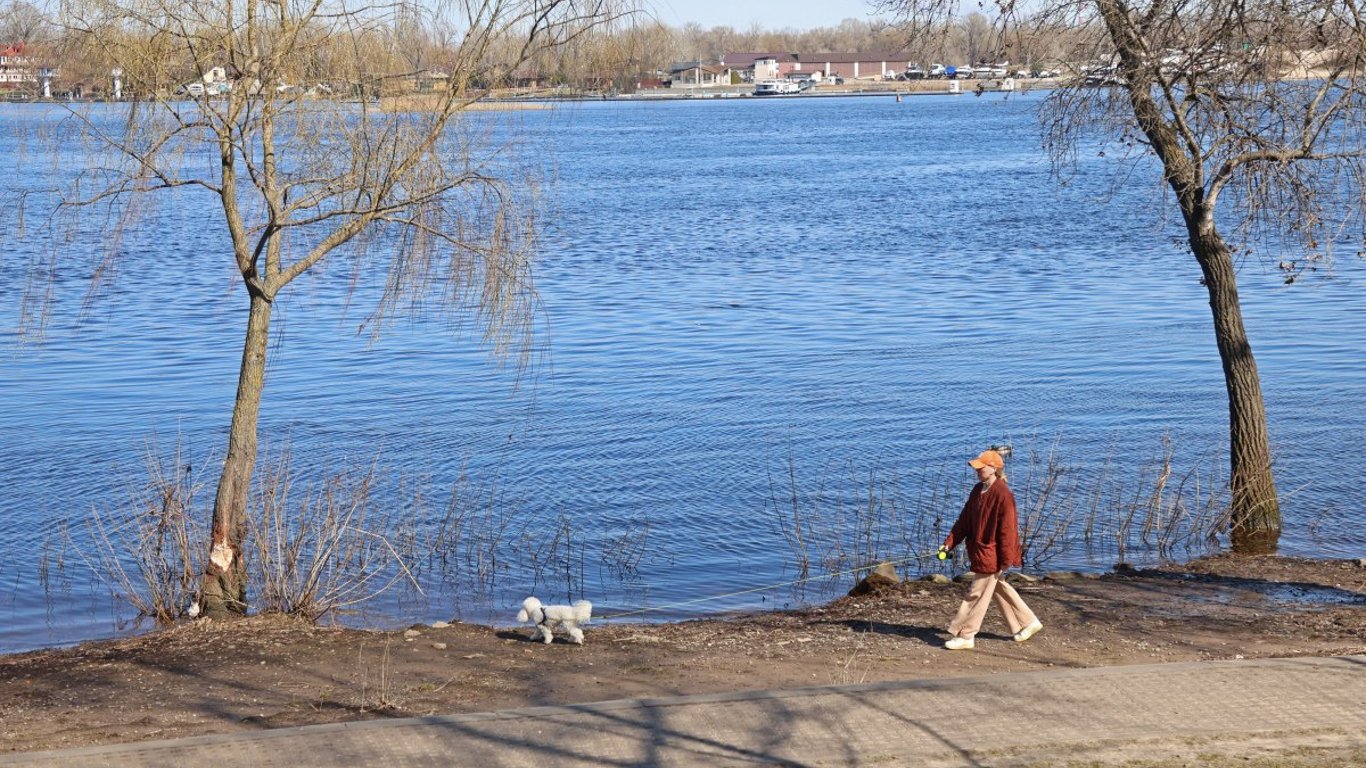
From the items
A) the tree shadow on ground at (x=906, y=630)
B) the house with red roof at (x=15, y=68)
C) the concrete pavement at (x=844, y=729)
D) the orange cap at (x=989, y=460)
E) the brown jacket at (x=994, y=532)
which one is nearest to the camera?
the concrete pavement at (x=844, y=729)

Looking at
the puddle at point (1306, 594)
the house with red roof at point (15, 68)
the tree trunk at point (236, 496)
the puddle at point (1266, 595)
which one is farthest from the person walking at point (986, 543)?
the house with red roof at point (15, 68)

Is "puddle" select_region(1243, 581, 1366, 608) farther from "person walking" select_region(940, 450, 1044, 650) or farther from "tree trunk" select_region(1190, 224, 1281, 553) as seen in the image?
"person walking" select_region(940, 450, 1044, 650)

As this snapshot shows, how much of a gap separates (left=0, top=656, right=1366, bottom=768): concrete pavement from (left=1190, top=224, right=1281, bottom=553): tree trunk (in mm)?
5678

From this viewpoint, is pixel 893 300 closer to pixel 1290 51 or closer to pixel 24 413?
pixel 24 413

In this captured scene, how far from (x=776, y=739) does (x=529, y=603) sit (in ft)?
10.6

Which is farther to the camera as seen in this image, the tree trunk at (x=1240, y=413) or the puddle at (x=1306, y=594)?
the tree trunk at (x=1240, y=413)

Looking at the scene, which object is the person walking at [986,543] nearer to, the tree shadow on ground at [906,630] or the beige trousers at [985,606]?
the beige trousers at [985,606]

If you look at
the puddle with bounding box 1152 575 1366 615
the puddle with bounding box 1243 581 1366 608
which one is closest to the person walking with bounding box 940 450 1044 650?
the puddle with bounding box 1152 575 1366 615

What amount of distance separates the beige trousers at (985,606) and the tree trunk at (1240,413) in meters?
4.51

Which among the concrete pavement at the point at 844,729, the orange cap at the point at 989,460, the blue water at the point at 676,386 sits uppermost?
the orange cap at the point at 989,460

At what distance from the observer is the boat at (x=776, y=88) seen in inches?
7057

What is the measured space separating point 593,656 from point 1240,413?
677cm

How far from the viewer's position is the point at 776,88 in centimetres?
17925

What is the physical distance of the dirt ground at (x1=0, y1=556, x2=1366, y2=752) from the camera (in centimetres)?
845
